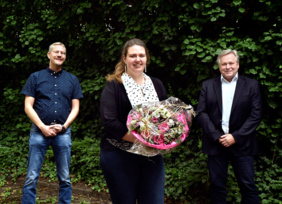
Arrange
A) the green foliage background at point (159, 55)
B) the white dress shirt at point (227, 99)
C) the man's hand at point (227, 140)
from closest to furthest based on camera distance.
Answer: the man's hand at point (227, 140)
the white dress shirt at point (227, 99)
the green foliage background at point (159, 55)

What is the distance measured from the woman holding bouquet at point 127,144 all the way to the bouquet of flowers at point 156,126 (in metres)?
0.13

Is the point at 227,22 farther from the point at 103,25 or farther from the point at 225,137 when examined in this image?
the point at 103,25

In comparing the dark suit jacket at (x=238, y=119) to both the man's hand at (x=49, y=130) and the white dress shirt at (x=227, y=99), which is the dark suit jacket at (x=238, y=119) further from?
the man's hand at (x=49, y=130)

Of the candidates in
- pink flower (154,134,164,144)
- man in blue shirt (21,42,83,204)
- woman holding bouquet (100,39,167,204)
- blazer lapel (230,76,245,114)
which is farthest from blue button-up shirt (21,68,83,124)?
blazer lapel (230,76,245,114)

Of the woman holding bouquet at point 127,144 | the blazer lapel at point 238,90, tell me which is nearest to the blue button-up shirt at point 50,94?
the woman holding bouquet at point 127,144

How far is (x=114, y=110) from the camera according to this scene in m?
1.96

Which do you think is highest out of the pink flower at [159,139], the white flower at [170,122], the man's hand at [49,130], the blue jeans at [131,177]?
the white flower at [170,122]

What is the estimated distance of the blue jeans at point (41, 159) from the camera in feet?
9.85

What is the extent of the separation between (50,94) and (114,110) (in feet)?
5.20

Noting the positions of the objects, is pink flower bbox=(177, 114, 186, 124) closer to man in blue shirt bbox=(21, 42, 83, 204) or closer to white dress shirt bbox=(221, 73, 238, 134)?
white dress shirt bbox=(221, 73, 238, 134)

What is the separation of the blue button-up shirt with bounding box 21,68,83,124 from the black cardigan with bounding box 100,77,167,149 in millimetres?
1402

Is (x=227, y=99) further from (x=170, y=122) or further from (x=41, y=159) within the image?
(x=41, y=159)

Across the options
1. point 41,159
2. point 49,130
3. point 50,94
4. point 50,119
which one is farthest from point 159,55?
point 41,159

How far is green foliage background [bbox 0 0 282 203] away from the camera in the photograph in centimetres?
352
